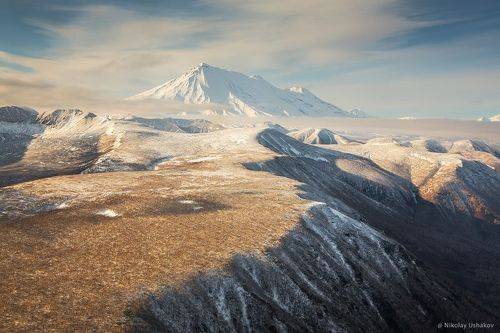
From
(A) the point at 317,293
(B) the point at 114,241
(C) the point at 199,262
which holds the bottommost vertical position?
(A) the point at 317,293

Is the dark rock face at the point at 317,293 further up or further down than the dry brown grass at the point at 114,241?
further down

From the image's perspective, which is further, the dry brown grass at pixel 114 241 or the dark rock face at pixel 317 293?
the dark rock face at pixel 317 293

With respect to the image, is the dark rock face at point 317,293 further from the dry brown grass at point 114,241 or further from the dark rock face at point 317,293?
the dry brown grass at point 114,241

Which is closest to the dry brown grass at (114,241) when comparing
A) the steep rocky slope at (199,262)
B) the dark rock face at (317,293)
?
the steep rocky slope at (199,262)

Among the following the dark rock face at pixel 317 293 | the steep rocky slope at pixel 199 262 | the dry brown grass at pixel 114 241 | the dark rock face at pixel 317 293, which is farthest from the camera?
the dark rock face at pixel 317 293

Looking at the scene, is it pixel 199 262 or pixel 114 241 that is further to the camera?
pixel 114 241

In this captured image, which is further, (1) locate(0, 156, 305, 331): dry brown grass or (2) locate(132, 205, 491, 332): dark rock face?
(2) locate(132, 205, 491, 332): dark rock face

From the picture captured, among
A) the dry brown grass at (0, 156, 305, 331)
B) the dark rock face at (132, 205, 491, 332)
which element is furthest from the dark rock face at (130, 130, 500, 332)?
the dry brown grass at (0, 156, 305, 331)

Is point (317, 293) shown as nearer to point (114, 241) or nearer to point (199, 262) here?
point (199, 262)

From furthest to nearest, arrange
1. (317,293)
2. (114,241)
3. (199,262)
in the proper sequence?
(317,293) < (114,241) < (199,262)

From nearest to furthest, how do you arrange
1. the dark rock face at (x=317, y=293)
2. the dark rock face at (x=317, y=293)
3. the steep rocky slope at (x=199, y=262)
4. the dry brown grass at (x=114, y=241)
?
the dry brown grass at (x=114, y=241), the steep rocky slope at (x=199, y=262), the dark rock face at (x=317, y=293), the dark rock face at (x=317, y=293)

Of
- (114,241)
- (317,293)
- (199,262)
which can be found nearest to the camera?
(199,262)

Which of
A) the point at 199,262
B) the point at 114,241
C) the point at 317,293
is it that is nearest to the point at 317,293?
the point at 317,293

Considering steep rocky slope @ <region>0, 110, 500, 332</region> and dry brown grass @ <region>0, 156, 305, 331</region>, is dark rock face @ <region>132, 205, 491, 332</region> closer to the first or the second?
steep rocky slope @ <region>0, 110, 500, 332</region>
